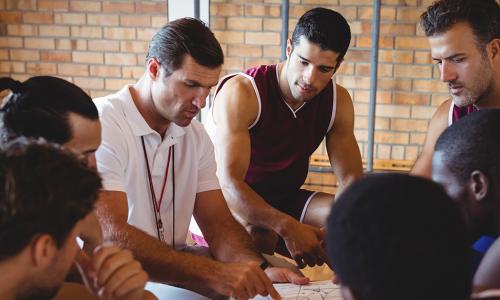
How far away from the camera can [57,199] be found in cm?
91

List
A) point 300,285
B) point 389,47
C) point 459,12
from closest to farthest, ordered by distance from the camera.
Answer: point 300,285 → point 459,12 → point 389,47

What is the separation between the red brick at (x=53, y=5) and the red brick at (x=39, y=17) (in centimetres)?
4

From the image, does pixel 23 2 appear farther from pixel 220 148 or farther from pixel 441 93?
pixel 441 93

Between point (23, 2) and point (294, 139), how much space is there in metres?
2.14

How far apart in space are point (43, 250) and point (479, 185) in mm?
790

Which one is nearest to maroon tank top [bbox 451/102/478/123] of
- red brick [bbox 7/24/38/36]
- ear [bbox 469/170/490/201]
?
ear [bbox 469/170/490/201]

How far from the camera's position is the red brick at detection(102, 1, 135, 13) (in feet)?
11.5

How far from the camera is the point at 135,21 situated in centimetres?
352

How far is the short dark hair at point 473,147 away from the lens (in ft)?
3.76

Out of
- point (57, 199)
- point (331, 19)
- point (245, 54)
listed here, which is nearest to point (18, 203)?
point (57, 199)

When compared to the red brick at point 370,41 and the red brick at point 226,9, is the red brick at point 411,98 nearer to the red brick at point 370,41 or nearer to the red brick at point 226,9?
the red brick at point 370,41

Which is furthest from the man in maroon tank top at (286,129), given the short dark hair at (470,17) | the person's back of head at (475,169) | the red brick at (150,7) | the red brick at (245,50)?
the red brick at (150,7)

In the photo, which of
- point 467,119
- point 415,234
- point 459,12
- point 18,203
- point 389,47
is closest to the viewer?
point 415,234

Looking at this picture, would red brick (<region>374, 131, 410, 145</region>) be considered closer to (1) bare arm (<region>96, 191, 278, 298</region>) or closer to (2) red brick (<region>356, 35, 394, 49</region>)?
(2) red brick (<region>356, 35, 394, 49</region>)
